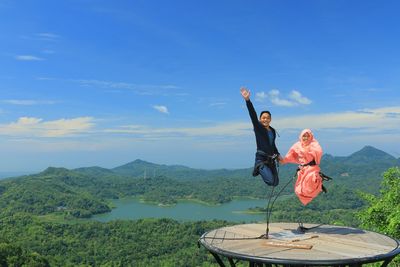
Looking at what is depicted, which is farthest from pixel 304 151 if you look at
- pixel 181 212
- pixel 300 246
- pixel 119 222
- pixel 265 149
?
pixel 181 212

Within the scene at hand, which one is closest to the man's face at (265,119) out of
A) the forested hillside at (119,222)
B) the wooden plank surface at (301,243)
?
the wooden plank surface at (301,243)

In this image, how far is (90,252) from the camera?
70.9m

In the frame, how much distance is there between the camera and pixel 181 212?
13525 cm

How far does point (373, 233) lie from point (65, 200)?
470ft

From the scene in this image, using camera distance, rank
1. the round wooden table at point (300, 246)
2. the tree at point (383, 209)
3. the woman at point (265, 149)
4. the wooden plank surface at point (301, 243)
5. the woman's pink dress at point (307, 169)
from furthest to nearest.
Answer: the tree at point (383, 209) → the woman at point (265, 149) → the woman's pink dress at point (307, 169) → the wooden plank surface at point (301, 243) → the round wooden table at point (300, 246)

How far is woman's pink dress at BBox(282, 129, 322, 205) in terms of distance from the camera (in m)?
6.47

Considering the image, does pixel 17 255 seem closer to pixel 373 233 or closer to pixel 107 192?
pixel 373 233

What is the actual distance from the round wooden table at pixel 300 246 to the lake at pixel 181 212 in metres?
106

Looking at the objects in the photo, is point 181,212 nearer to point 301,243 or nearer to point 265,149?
point 265,149

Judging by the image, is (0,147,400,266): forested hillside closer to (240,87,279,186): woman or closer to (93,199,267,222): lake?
(93,199,267,222): lake

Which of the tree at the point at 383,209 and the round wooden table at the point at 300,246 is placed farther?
the tree at the point at 383,209

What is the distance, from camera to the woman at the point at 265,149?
6.63 m

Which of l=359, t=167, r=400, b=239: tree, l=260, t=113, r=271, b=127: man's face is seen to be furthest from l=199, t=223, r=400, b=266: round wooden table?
l=359, t=167, r=400, b=239: tree

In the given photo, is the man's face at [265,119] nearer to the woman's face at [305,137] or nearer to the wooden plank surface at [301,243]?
the woman's face at [305,137]
